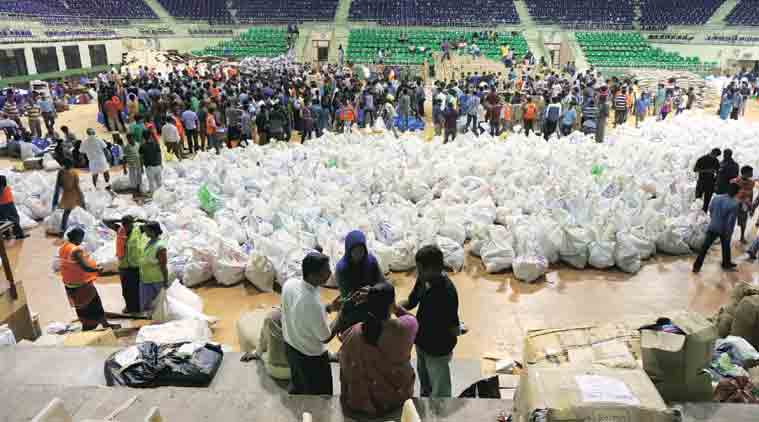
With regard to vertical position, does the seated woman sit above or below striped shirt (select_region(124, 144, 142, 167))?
above

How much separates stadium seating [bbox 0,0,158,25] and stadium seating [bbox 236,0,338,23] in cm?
513

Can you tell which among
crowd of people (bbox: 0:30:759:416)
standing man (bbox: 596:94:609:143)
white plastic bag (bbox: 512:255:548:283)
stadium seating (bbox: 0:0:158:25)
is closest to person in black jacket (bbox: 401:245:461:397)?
crowd of people (bbox: 0:30:759:416)

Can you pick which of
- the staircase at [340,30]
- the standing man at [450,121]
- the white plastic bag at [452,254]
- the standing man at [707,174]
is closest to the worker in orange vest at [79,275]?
the white plastic bag at [452,254]

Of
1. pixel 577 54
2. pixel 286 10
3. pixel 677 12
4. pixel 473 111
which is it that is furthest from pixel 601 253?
pixel 286 10

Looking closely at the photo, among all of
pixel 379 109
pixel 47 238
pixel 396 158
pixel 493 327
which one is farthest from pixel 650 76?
pixel 47 238

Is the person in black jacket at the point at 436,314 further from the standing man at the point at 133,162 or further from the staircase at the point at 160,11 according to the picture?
the staircase at the point at 160,11

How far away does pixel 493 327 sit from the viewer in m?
4.31

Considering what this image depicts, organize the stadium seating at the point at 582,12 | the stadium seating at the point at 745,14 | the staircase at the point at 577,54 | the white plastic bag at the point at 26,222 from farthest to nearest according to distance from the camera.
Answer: the stadium seating at the point at 582,12 → the stadium seating at the point at 745,14 → the staircase at the point at 577,54 → the white plastic bag at the point at 26,222

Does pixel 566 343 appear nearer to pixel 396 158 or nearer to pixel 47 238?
pixel 396 158

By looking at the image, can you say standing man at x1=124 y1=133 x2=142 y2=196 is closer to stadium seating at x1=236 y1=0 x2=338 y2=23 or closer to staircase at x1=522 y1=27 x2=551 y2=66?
staircase at x1=522 y1=27 x2=551 y2=66

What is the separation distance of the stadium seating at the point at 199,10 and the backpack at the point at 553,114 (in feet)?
79.4

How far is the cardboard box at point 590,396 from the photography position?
1.98 meters

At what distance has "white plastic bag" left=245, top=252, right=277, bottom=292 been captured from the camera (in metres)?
4.84

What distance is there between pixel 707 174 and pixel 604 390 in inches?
206
